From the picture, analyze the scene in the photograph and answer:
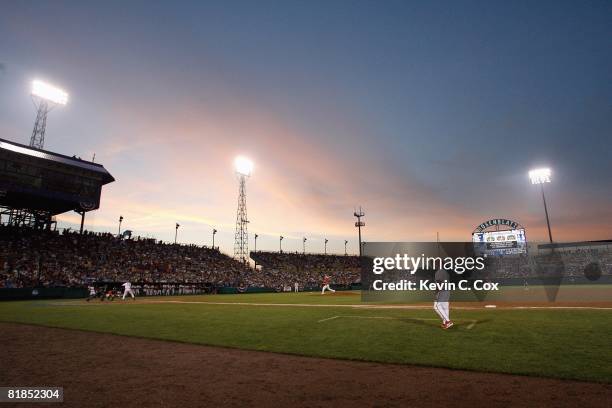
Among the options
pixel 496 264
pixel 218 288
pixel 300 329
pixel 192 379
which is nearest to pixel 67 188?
pixel 218 288

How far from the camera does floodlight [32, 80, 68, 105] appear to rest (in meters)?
47.8

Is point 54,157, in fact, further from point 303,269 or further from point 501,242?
point 501,242

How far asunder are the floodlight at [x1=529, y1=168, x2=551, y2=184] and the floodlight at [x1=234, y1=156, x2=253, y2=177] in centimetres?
4668

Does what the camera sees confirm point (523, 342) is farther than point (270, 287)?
No

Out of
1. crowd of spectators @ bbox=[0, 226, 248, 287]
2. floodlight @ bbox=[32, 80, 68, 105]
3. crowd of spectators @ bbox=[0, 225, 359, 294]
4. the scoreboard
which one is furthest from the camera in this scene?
floodlight @ bbox=[32, 80, 68, 105]

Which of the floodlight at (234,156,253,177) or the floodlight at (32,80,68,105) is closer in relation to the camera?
the floodlight at (32,80,68,105)

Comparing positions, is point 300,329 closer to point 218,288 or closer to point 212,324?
point 212,324

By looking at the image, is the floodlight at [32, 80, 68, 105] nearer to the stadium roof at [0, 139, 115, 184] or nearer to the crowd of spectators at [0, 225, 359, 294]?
the stadium roof at [0, 139, 115, 184]

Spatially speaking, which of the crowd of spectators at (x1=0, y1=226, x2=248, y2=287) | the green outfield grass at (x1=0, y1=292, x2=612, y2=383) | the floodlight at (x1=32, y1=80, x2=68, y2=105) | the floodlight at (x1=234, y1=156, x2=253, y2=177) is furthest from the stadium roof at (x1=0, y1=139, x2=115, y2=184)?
the green outfield grass at (x1=0, y1=292, x2=612, y2=383)

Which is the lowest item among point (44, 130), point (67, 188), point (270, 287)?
point (270, 287)

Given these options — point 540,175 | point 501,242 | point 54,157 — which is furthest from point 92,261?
point 540,175

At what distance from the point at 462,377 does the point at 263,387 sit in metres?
3.77

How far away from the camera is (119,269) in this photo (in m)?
44.9

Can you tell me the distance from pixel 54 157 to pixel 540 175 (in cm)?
6883
